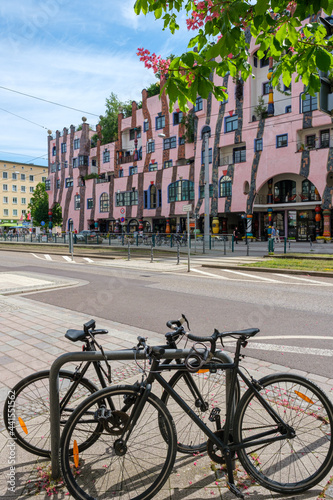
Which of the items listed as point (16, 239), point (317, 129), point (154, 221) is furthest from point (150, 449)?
point (154, 221)

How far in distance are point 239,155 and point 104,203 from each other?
76.4ft

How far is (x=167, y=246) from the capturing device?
A: 2952cm

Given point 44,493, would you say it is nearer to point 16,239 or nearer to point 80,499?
point 80,499

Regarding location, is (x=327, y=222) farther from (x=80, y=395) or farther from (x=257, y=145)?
(x=80, y=395)

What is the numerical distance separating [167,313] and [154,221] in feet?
→ 147

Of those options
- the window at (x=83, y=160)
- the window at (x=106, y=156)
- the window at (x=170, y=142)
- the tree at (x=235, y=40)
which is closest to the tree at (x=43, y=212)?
the window at (x=83, y=160)

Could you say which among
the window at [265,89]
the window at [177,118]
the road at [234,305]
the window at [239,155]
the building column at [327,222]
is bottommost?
the road at [234,305]

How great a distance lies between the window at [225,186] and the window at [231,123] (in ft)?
17.0

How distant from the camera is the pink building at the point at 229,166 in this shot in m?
35.7

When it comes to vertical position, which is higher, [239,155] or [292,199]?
[239,155]

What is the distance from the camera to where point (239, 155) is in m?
41.2

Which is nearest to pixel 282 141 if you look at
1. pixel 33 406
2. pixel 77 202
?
pixel 77 202

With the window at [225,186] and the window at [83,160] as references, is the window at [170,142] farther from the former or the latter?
the window at [83,160]

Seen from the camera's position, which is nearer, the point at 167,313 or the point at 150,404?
the point at 150,404
